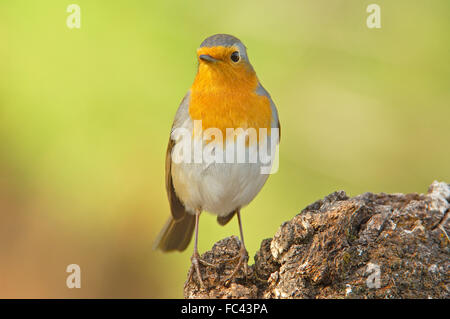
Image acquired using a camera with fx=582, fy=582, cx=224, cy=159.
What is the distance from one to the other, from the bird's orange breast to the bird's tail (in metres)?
1.15

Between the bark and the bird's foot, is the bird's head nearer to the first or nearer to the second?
the bark

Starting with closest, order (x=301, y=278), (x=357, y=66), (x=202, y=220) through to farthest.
Answer: (x=301, y=278), (x=202, y=220), (x=357, y=66)

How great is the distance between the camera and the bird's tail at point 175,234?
4480 mm

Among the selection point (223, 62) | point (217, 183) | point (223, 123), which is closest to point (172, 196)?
point (217, 183)

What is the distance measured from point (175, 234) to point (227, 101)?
4.50 ft

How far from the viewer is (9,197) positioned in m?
4.97

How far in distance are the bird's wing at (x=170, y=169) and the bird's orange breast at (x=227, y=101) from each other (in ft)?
0.25

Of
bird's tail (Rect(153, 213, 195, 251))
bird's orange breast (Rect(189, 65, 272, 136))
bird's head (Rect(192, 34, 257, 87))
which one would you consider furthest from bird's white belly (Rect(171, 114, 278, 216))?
bird's tail (Rect(153, 213, 195, 251))

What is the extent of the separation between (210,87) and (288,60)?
1637 millimetres

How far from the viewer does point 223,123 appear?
3521 millimetres

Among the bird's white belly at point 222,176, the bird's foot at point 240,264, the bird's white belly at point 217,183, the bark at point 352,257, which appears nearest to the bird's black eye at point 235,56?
the bird's white belly at point 222,176

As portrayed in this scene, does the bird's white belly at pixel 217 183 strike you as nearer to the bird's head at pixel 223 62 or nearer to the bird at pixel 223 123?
the bird at pixel 223 123
